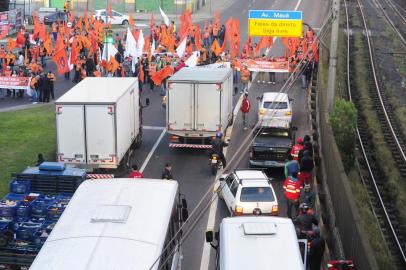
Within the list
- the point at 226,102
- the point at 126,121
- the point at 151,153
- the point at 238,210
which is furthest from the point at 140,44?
the point at 238,210

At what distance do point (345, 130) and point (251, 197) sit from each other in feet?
23.4

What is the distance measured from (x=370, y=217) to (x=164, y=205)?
862 cm

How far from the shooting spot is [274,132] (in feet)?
81.3

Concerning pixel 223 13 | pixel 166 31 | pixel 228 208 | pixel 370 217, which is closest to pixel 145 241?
pixel 228 208

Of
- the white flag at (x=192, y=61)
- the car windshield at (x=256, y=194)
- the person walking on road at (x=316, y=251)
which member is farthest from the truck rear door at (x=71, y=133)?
the white flag at (x=192, y=61)

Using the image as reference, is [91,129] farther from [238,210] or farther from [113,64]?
[113,64]

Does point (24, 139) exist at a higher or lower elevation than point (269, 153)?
lower

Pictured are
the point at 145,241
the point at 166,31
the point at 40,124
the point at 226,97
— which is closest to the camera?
the point at 145,241

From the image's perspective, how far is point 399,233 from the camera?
65.1 feet

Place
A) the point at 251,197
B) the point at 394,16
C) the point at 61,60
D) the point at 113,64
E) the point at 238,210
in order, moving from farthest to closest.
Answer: the point at 394,16
the point at 61,60
the point at 113,64
the point at 251,197
the point at 238,210

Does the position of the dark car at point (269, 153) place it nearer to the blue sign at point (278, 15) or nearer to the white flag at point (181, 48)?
the blue sign at point (278, 15)

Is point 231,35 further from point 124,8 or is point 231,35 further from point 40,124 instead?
point 124,8

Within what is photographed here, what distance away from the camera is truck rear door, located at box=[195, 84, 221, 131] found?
25.6 metres

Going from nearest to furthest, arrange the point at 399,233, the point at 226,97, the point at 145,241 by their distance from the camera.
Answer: the point at 145,241 → the point at 399,233 → the point at 226,97
